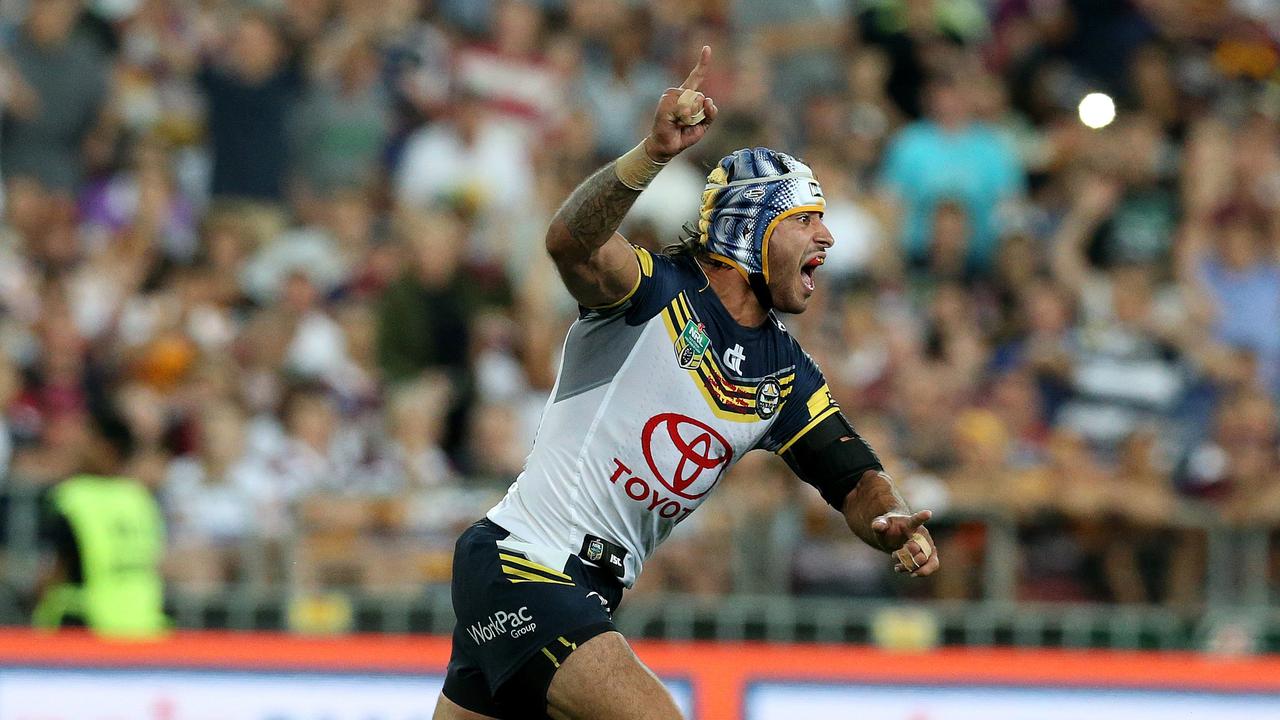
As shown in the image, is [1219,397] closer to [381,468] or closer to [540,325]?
[540,325]

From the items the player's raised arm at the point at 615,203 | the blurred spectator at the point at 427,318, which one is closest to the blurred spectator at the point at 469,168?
the blurred spectator at the point at 427,318

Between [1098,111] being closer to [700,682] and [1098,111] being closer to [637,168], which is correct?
[700,682]

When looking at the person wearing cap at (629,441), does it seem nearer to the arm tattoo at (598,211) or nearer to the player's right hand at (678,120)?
the arm tattoo at (598,211)

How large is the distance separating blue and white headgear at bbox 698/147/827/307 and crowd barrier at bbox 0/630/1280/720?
3.39 m

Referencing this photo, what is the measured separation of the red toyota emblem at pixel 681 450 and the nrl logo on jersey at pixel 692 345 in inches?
7.2

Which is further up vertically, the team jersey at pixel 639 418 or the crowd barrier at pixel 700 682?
the team jersey at pixel 639 418

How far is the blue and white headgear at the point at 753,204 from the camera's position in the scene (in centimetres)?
679

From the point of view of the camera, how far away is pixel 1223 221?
44.3 feet

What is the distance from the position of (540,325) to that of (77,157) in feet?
13.4

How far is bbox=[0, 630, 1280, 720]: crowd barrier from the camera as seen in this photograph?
964 centimetres

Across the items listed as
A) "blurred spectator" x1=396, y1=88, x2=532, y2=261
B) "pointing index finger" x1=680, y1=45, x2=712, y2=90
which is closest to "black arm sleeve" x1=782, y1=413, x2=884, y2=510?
"pointing index finger" x1=680, y1=45, x2=712, y2=90

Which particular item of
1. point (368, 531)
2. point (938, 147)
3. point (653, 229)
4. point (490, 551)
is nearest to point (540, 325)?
point (653, 229)

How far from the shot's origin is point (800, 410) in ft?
23.3

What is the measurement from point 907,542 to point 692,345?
974 millimetres
